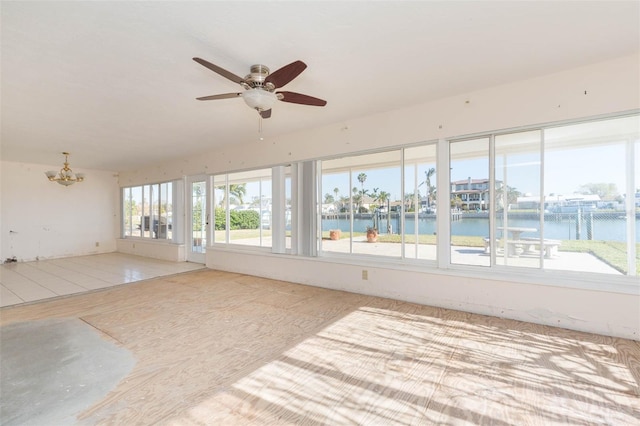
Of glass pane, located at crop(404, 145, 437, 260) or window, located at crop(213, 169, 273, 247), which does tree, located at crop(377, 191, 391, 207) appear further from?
window, located at crop(213, 169, 273, 247)

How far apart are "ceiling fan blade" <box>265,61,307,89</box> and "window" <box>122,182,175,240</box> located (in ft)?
20.9

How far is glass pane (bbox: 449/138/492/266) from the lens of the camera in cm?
379

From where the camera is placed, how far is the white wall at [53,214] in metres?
7.63

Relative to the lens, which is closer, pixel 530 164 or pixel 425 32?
pixel 425 32

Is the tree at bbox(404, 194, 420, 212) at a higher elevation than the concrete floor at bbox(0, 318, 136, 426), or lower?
higher

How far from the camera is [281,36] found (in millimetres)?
2383

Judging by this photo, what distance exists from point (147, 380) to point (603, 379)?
3.53m

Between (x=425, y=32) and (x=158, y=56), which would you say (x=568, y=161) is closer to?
(x=425, y=32)

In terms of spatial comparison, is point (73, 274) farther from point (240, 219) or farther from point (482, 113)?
point (482, 113)

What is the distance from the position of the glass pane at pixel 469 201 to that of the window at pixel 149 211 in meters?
6.98

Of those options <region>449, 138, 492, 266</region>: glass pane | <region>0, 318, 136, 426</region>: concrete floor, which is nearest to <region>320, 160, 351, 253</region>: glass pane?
<region>449, 138, 492, 266</region>: glass pane

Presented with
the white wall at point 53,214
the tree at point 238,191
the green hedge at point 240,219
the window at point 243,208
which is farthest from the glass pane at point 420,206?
the white wall at point 53,214

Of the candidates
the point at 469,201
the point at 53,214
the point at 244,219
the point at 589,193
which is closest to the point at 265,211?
the point at 244,219

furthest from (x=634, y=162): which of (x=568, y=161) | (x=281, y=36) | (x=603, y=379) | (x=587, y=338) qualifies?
(x=281, y=36)
